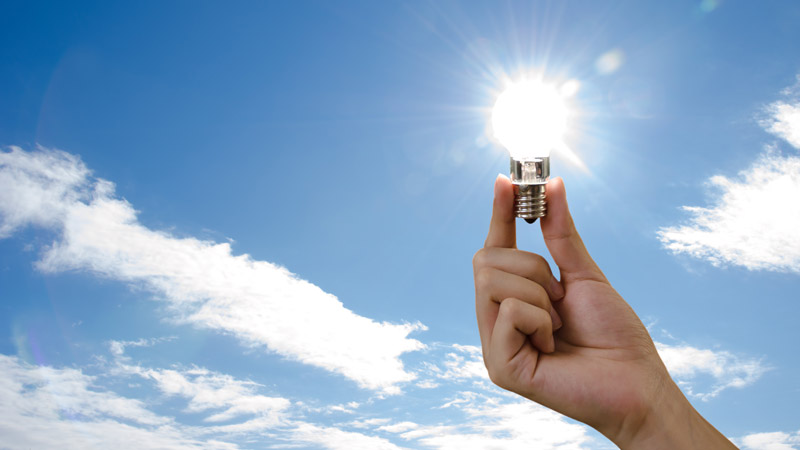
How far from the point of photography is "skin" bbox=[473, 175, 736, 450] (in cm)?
345

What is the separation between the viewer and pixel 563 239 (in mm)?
3725

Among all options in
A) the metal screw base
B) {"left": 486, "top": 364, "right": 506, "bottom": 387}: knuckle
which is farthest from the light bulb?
{"left": 486, "top": 364, "right": 506, "bottom": 387}: knuckle

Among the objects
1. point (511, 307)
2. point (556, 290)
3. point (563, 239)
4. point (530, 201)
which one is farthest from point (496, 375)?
point (530, 201)

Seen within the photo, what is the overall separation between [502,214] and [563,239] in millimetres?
399

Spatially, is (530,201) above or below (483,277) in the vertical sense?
above

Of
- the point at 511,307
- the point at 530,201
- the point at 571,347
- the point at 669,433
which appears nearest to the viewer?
the point at 511,307

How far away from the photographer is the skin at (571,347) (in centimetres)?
345

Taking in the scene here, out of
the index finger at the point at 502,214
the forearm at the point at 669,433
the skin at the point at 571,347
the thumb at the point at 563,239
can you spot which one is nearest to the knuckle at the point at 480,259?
the skin at the point at 571,347

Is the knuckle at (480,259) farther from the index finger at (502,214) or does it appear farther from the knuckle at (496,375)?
the knuckle at (496,375)

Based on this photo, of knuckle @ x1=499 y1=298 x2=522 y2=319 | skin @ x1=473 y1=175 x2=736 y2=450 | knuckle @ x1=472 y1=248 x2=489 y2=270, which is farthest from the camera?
knuckle @ x1=472 y1=248 x2=489 y2=270

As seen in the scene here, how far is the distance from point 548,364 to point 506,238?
2.51 ft

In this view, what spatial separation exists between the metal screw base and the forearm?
128 cm

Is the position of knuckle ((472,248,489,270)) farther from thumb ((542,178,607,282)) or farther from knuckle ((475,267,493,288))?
thumb ((542,178,607,282))

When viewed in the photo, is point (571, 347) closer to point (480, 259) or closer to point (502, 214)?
point (480, 259)
